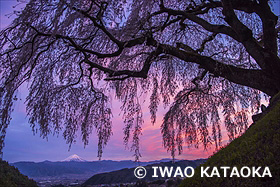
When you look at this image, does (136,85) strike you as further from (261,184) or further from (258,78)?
(261,184)

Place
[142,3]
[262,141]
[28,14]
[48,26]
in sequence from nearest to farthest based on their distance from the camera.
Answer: [262,141] < [28,14] < [48,26] < [142,3]

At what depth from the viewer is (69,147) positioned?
5.71 meters

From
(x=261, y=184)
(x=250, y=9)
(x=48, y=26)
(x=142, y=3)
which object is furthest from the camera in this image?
(x=250, y=9)

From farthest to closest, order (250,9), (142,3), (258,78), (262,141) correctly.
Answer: (250,9)
(258,78)
(142,3)
(262,141)

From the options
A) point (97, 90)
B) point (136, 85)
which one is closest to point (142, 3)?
point (136, 85)

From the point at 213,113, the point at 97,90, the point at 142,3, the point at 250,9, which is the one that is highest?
the point at 250,9

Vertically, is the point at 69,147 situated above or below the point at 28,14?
below

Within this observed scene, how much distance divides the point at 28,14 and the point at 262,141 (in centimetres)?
500

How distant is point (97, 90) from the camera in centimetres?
676

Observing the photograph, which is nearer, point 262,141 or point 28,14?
point 262,141

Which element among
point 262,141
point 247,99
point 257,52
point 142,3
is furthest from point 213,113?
point 142,3

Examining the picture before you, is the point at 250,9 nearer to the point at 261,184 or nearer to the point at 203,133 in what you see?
the point at 203,133

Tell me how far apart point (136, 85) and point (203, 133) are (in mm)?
2619

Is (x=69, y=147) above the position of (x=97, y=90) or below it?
below
